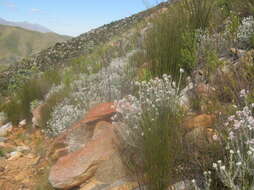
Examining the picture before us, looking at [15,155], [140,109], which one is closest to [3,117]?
[15,155]

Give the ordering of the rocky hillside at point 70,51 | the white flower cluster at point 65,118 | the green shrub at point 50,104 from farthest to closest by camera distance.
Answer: the rocky hillside at point 70,51 < the green shrub at point 50,104 < the white flower cluster at point 65,118

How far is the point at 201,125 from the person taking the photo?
8.13ft

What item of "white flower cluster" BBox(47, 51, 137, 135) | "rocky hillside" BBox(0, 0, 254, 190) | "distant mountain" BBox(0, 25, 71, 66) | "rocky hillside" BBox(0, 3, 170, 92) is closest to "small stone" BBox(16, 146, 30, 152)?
"rocky hillside" BBox(0, 0, 254, 190)

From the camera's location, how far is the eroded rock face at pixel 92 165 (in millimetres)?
2619

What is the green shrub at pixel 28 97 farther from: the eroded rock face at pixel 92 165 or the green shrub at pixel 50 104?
the eroded rock face at pixel 92 165

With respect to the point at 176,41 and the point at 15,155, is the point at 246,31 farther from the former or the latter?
the point at 15,155

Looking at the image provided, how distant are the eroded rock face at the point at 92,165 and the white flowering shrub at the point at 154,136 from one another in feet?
0.82

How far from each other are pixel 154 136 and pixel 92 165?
0.89 meters

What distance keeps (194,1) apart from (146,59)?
1.16 meters

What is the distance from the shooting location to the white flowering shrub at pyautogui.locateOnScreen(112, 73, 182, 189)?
6.66ft

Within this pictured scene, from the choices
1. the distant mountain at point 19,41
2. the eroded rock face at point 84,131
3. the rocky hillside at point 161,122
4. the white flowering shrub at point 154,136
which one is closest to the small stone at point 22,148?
the rocky hillside at point 161,122

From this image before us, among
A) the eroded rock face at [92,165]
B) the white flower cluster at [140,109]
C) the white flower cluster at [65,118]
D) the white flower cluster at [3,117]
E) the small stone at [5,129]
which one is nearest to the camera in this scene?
the white flower cluster at [140,109]

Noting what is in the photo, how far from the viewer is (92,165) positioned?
8.87ft

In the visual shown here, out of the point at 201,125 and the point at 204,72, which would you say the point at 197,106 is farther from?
the point at 204,72
